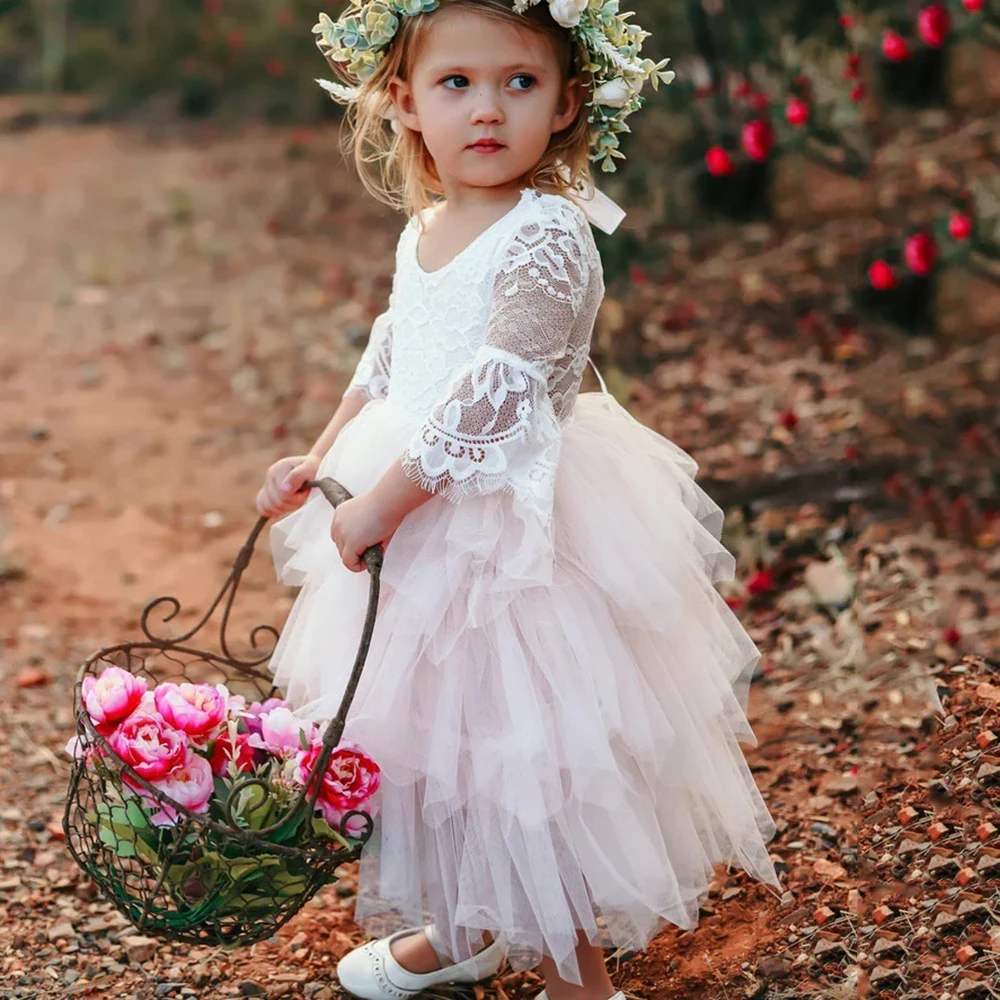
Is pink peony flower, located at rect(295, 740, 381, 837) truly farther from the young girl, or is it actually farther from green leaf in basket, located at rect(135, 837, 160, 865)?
green leaf in basket, located at rect(135, 837, 160, 865)

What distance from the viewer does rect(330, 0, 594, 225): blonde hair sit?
2.05 metres

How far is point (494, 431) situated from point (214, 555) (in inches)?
91.7

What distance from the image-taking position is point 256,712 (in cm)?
228

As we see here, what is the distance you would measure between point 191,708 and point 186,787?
0.43 ft

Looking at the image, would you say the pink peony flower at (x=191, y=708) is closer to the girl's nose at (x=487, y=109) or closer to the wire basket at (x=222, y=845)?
the wire basket at (x=222, y=845)

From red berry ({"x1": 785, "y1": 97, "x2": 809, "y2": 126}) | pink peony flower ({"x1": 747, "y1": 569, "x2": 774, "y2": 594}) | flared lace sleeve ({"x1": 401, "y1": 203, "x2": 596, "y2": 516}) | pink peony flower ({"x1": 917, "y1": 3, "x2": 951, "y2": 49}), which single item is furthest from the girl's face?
red berry ({"x1": 785, "y1": 97, "x2": 809, "y2": 126})

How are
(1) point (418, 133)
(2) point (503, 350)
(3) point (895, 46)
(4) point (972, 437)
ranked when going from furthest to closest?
(4) point (972, 437)
(3) point (895, 46)
(1) point (418, 133)
(2) point (503, 350)

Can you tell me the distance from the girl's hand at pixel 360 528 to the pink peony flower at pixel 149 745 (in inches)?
14.2

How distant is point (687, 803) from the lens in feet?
7.14

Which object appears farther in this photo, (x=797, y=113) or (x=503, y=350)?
(x=797, y=113)

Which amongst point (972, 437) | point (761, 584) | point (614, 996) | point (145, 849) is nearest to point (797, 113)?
point (972, 437)

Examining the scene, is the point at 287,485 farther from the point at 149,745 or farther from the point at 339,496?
the point at 149,745

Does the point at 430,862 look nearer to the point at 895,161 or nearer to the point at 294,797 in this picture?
the point at 294,797

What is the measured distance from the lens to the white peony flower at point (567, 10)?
6.57ft
